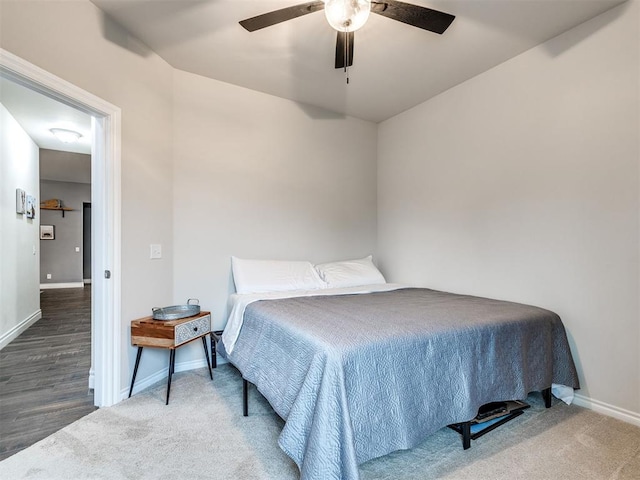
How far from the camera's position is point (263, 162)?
3162mm

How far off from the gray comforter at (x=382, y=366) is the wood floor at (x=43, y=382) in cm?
114

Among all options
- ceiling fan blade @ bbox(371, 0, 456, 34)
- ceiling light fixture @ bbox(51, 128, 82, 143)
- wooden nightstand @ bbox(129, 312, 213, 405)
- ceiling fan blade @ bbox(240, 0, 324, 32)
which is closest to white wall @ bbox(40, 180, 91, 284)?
ceiling light fixture @ bbox(51, 128, 82, 143)

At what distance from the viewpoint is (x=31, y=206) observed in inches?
159

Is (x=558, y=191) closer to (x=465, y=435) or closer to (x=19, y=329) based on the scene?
(x=465, y=435)

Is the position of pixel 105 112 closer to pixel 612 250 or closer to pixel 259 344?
pixel 259 344

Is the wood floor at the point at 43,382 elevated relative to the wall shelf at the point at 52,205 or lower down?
lower down

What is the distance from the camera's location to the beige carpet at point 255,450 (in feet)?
4.84

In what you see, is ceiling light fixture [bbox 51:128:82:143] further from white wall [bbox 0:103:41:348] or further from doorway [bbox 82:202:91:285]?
doorway [bbox 82:202:91:285]

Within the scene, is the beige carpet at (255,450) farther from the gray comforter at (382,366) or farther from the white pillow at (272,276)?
the white pillow at (272,276)

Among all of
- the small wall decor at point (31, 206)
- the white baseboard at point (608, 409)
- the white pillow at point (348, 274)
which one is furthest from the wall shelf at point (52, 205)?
the white baseboard at point (608, 409)

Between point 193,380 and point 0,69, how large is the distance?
2281mm

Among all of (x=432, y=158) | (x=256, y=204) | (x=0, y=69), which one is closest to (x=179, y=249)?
(x=256, y=204)

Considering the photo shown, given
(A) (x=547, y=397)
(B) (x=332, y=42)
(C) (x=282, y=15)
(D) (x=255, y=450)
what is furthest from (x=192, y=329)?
(A) (x=547, y=397)

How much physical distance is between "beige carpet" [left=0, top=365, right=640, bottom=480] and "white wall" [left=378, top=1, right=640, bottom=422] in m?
0.48
